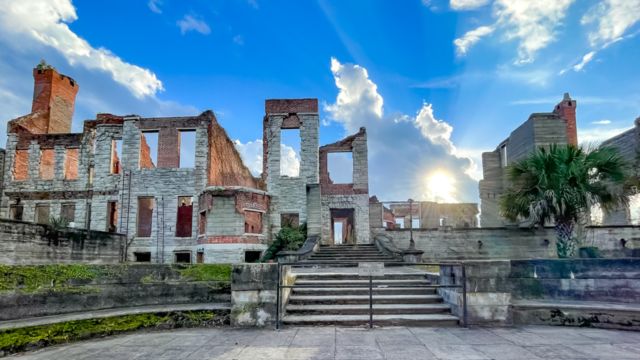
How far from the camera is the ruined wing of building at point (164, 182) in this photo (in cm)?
2189

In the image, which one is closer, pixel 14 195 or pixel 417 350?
pixel 417 350

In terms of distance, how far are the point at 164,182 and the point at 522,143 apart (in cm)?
2100

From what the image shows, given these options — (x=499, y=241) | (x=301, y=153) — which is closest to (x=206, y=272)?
(x=499, y=241)

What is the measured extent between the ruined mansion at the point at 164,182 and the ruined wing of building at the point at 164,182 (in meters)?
0.06

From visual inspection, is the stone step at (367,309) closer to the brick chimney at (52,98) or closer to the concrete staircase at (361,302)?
the concrete staircase at (361,302)

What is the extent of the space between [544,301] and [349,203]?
15063mm

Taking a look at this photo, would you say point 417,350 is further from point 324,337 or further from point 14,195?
point 14,195

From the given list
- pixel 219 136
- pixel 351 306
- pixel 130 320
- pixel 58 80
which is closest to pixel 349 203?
pixel 219 136

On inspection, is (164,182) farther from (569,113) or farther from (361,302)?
(569,113)

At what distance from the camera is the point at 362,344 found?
5.55 m

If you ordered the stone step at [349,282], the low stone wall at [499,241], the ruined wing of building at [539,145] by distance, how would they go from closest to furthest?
the stone step at [349,282]
the low stone wall at [499,241]
the ruined wing of building at [539,145]

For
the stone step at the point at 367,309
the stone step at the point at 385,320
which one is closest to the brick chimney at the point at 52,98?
the stone step at the point at 367,309

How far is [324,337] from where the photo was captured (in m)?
5.96

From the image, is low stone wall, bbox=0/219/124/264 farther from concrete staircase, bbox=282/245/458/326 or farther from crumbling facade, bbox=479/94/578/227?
crumbling facade, bbox=479/94/578/227
